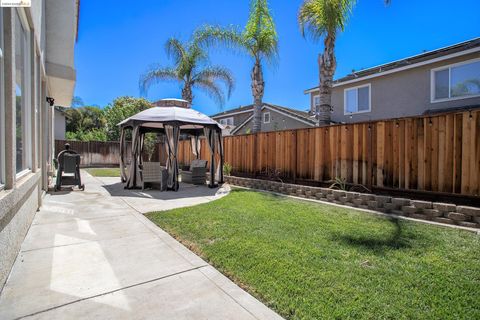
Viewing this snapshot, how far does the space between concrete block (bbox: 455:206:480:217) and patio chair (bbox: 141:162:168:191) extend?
335 inches

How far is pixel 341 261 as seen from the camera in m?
3.51

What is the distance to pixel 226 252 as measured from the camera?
383cm

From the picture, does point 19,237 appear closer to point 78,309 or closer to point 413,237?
point 78,309

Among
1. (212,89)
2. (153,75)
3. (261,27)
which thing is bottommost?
(212,89)

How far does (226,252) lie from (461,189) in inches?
193

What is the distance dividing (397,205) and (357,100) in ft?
36.0

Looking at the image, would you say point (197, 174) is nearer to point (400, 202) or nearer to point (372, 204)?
point (372, 204)

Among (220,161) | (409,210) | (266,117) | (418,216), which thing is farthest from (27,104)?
(266,117)

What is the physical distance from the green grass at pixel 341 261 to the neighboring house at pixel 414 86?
9.71 metres

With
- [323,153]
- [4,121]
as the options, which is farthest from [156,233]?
[323,153]

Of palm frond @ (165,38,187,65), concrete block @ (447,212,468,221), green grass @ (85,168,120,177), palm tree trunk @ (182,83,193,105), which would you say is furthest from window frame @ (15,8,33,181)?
palm tree trunk @ (182,83,193,105)

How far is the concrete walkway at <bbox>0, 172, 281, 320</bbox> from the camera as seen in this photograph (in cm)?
253

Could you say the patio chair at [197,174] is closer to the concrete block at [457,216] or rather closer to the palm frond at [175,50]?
the palm frond at [175,50]

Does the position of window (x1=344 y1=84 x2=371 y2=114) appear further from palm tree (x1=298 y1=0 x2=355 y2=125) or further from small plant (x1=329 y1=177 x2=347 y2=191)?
small plant (x1=329 y1=177 x2=347 y2=191)
